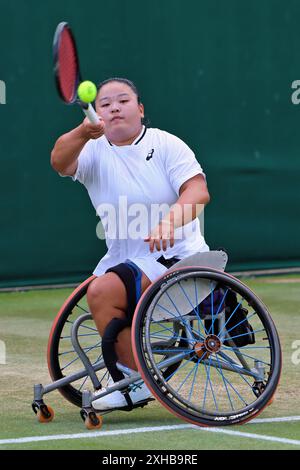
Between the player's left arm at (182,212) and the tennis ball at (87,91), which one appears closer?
the tennis ball at (87,91)

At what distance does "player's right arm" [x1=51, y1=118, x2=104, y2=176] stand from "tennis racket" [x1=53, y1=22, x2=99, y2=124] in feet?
0.16

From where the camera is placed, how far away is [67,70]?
435 cm

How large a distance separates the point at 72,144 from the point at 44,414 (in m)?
1.05

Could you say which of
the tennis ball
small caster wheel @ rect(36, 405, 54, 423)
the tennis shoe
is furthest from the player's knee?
the tennis ball

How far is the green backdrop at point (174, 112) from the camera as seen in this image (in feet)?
30.3

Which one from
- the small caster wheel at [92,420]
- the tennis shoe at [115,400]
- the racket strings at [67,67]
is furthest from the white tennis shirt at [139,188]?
the small caster wheel at [92,420]

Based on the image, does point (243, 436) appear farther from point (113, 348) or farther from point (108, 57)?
point (108, 57)

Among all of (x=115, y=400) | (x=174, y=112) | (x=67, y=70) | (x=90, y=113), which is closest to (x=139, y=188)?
(x=90, y=113)

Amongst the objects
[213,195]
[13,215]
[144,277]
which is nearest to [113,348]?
[144,277]

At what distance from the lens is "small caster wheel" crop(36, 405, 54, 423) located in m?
4.51

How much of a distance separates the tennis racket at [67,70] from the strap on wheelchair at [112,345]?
76cm

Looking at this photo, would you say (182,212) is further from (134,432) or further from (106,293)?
(134,432)

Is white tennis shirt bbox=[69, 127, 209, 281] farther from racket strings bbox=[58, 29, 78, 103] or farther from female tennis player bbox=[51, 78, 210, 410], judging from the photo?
racket strings bbox=[58, 29, 78, 103]

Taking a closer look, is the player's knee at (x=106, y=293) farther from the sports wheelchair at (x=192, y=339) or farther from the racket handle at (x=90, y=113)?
the racket handle at (x=90, y=113)
